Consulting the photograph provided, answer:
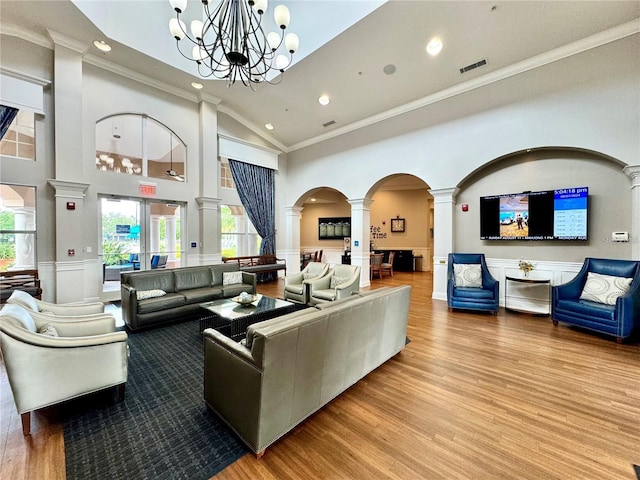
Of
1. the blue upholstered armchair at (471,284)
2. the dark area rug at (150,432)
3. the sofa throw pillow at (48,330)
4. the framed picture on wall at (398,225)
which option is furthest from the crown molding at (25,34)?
the framed picture on wall at (398,225)

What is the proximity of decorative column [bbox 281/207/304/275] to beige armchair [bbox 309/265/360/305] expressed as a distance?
3.78 meters

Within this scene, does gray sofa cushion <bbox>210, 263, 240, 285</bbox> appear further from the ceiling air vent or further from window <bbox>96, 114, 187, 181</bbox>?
the ceiling air vent

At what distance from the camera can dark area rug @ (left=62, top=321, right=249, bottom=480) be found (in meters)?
1.54

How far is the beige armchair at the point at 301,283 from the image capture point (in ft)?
15.3

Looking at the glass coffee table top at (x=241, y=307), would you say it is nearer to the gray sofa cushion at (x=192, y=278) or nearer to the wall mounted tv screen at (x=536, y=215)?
the gray sofa cushion at (x=192, y=278)

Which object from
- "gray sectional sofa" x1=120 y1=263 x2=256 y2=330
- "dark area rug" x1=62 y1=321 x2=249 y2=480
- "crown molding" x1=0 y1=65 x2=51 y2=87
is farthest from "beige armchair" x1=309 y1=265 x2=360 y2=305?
"crown molding" x1=0 y1=65 x2=51 y2=87

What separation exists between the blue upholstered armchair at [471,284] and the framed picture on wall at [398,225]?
583 cm

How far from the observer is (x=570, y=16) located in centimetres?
359

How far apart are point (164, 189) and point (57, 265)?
7.96 ft

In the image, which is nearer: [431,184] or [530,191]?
[530,191]

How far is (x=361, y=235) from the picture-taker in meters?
6.90

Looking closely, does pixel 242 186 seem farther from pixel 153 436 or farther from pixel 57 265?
pixel 153 436

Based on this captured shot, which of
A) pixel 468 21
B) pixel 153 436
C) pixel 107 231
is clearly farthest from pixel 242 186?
pixel 153 436

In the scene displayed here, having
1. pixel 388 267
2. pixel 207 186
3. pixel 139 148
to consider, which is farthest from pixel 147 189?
pixel 388 267
